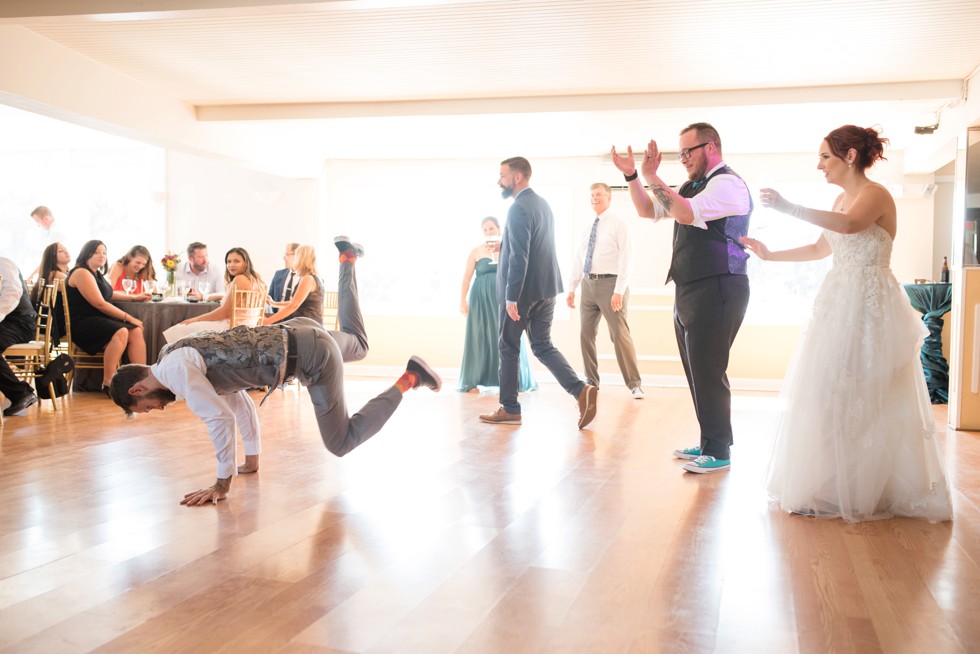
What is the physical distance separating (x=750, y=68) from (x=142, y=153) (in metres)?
7.86

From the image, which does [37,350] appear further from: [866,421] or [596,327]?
[866,421]

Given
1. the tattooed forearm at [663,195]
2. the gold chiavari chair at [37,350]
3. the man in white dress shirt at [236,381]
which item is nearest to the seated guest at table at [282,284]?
the gold chiavari chair at [37,350]

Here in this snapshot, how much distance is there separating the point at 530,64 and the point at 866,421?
3.99m

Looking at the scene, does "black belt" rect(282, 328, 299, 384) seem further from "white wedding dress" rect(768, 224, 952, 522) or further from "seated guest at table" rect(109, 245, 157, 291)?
"seated guest at table" rect(109, 245, 157, 291)

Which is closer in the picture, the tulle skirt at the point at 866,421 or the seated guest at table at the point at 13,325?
the tulle skirt at the point at 866,421

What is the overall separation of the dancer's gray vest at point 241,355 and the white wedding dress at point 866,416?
1904 mm

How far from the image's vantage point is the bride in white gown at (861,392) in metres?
3.07

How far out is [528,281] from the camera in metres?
5.22

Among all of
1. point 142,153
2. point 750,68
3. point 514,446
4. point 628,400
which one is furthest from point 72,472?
point 142,153

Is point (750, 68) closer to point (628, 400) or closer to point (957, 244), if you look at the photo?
point (957, 244)

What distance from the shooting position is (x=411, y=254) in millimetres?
10219

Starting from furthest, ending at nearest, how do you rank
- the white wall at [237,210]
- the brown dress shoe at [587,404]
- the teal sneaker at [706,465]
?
the white wall at [237,210] → the brown dress shoe at [587,404] → the teal sneaker at [706,465]

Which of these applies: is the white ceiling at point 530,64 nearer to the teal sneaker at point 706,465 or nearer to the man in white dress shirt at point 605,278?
the man in white dress shirt at point 605,278

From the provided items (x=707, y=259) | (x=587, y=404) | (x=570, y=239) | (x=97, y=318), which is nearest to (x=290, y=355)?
(x=707, y=259)
